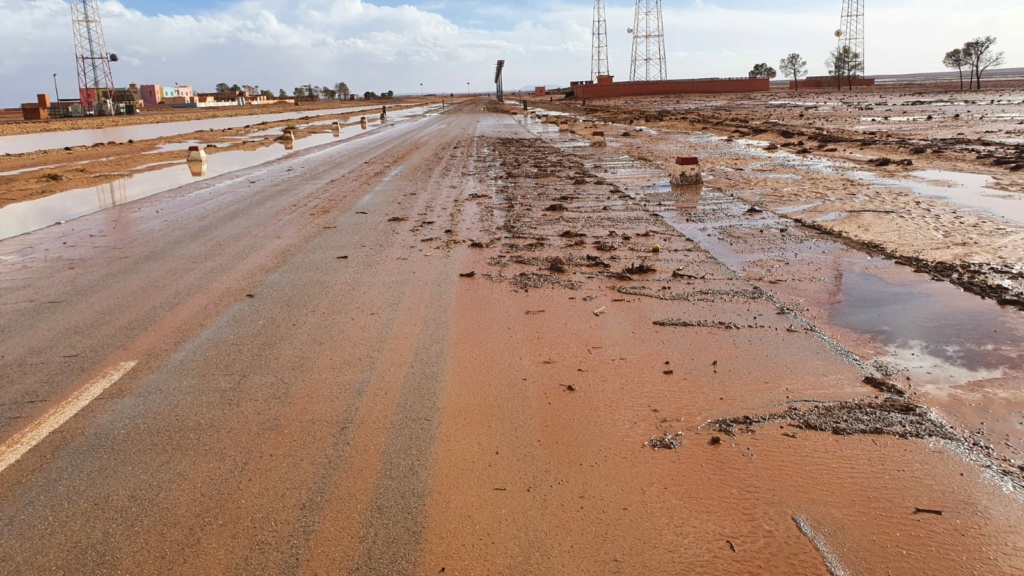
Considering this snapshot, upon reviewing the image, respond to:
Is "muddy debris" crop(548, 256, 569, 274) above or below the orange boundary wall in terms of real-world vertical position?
below

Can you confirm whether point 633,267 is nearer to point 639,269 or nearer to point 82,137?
point 639,269

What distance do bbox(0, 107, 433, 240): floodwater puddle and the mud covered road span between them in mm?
5196

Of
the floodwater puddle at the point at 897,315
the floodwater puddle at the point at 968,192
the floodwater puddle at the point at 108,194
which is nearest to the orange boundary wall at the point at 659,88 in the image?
the floodwater puddle at the point at 108,194

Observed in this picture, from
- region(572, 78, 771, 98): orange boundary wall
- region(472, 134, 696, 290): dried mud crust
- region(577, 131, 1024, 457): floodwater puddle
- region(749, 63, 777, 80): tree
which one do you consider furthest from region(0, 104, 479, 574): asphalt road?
region(749, 63, 777, 80): tree

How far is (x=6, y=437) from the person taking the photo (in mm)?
3938

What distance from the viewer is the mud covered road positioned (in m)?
2.93

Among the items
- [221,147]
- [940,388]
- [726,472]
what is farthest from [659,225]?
[221,147]

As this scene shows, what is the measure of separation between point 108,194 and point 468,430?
15176mm

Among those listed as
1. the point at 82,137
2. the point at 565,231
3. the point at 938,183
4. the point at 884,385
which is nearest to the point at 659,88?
the point at 82,137

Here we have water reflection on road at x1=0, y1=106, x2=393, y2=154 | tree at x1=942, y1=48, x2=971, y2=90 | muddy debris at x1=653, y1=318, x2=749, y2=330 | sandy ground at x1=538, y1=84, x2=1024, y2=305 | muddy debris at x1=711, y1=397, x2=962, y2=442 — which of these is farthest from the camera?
tree at x1=942, y1=48, x2=971, y2=90

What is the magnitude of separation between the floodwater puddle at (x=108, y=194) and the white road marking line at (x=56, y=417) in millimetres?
7943

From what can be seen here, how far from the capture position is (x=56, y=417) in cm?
418

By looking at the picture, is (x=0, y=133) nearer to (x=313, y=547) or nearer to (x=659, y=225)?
(x=659, y=225)

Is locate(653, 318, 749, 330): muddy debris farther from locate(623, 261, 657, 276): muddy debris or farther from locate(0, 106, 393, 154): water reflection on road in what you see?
locate(0, 106, 393, 154): water reflection on road
